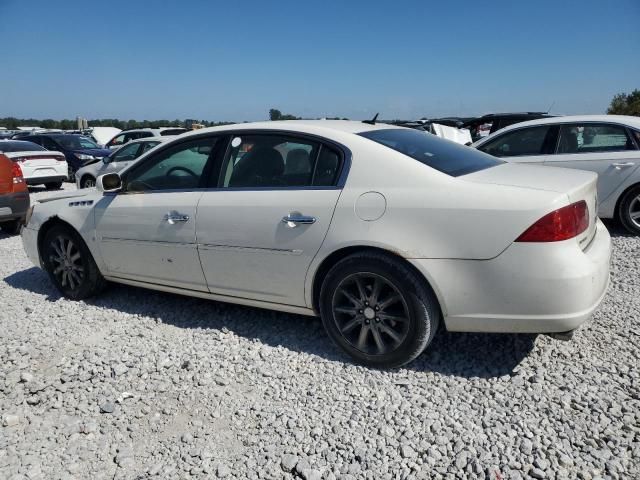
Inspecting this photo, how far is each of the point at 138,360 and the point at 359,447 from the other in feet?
5.64

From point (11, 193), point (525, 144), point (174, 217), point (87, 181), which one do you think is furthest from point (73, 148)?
point (174, 217)

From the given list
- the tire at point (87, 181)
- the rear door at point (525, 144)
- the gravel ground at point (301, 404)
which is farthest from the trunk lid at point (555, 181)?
the tire at point (87, 181)

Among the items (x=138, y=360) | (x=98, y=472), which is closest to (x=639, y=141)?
(x=138, y=360)

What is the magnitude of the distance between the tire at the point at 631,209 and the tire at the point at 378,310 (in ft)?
14.9

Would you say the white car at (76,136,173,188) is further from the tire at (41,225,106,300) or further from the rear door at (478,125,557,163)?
the rear door at (478,125,557,163)

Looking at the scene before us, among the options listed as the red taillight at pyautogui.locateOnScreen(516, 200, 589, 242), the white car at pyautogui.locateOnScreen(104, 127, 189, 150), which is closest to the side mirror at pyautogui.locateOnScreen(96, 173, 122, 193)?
the red taillight at pyautogui.locateOnScreen(516, 200, 589, 242)

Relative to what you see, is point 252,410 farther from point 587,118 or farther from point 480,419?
point 587,118

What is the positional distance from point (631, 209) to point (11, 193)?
8596 mm

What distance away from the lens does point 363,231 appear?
9.65 feet

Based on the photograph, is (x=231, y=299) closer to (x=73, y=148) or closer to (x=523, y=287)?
(x=523, y=287)

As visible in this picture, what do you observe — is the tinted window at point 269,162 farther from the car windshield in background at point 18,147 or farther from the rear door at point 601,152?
the car windshield in background at point 18,147

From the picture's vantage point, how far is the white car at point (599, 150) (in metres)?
6.15

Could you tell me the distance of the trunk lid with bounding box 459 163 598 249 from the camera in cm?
276

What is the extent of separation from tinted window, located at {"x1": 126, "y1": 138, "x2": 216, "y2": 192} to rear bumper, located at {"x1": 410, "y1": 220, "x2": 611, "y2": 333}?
1890 mm
